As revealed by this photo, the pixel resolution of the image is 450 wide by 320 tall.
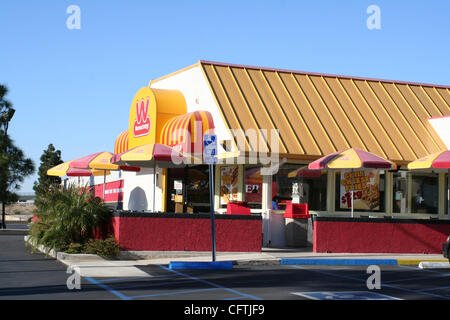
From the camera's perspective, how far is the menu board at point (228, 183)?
21016 millimetres

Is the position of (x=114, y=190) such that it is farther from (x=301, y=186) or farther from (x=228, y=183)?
(x=301, y=186)

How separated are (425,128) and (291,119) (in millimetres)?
5248

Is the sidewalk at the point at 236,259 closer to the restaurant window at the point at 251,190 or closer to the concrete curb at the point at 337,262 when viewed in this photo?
the concrete curb at the point at 337,262

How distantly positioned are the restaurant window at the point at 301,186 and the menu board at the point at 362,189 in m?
0.68

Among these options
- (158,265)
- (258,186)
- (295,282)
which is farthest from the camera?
(258,186)

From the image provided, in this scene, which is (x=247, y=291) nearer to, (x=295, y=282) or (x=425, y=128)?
(x=295, y=282)

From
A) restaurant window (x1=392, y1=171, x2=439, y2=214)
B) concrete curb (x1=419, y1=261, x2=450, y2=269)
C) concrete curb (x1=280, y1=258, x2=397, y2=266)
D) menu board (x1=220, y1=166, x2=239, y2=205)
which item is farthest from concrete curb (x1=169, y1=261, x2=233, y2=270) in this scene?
restaurant window (x1=392, y1=171, x2=439, y2=214)

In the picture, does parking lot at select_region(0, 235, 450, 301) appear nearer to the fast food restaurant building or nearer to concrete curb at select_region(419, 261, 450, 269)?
concrete curb at select_region(419, 261, 450, 269)

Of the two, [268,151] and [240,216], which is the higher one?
[268,151]

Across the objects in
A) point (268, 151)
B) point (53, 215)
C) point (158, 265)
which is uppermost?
point (268, 151)

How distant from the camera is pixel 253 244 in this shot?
1752 centimetres

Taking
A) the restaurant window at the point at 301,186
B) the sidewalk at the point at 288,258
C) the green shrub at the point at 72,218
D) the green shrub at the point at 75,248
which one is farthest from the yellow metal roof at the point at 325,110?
the green shrub at the point at 75,248
